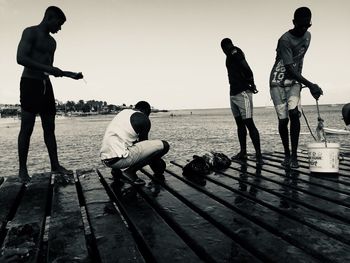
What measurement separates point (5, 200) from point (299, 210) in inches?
119

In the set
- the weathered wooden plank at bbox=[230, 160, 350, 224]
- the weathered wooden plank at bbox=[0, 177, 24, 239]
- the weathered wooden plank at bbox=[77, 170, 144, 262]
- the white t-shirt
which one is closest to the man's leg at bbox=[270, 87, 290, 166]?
the weathered wooden plank at bbox=[230, 160, 350, 224]

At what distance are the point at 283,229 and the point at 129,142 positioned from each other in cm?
237

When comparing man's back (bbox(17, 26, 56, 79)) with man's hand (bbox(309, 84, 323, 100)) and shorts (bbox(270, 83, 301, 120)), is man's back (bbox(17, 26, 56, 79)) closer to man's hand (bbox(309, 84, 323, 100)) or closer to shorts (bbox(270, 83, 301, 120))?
shorts (bbox(270, 83, 301, 120))

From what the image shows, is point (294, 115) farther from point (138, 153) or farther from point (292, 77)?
point (138, 153)

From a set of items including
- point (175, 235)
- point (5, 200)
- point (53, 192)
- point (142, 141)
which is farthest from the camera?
point (142, 141)

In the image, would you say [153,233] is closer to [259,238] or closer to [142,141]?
[259,238]

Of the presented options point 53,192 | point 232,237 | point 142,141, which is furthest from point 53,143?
point 232,237

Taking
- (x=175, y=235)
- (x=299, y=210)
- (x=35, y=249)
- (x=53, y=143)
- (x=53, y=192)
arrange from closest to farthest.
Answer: (x=35, y=249)
(x=175, y=235)
(x=299, y=210)
(x=53, y=192)
(x=53, y=143)

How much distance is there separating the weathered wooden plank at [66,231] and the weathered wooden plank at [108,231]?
4.1 inches

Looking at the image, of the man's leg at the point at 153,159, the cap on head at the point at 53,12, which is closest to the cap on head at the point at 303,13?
the man's leg at the point at 153,159

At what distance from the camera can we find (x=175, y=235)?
228 centimetres

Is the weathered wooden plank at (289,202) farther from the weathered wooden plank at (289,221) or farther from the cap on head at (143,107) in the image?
the cap on head at (143,107)

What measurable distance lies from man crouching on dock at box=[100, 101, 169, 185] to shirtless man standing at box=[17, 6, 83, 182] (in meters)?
1.00

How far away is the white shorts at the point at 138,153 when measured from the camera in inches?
163
